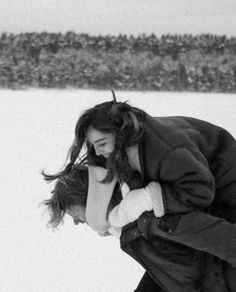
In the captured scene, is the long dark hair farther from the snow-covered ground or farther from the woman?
the snow-covered ground

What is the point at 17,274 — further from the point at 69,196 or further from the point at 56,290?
the point at 69,196

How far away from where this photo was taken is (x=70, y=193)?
1.55 meters

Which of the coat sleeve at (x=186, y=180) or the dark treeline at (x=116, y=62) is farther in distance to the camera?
the dark treeline at (x=116, y=62)

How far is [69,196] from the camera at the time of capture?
5.07ft

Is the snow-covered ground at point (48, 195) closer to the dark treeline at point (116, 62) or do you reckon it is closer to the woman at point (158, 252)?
the dark treeline at point (116, 62)

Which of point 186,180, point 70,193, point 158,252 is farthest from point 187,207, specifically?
point 70,193

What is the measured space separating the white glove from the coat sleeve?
0.12ft

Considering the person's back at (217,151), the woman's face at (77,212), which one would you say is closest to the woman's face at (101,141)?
the person's back at (217,151)

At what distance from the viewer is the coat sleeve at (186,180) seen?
1.32 metres

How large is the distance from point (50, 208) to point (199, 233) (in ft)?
1.58

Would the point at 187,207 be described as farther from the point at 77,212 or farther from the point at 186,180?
the point at 77,212

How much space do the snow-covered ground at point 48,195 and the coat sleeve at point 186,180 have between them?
0.70 metres

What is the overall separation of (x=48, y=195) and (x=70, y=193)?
2477 mm

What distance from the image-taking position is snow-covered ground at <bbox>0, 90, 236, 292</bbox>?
310 centimetres
